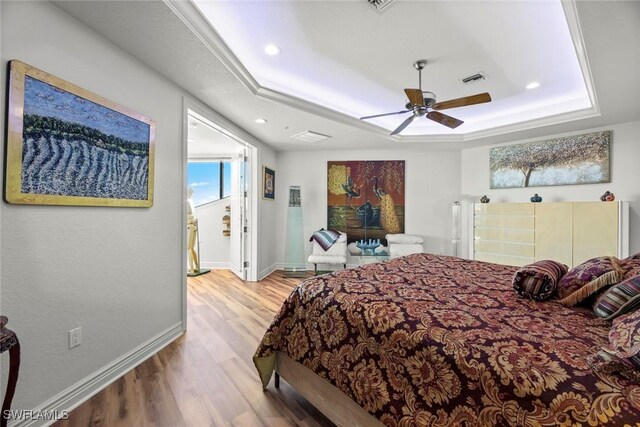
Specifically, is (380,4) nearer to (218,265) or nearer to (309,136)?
(309,136)

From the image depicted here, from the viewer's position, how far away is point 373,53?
7.62 feet

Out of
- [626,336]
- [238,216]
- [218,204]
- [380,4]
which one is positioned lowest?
[626,336]

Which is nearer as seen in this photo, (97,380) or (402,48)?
(97,380)

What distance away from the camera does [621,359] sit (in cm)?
76

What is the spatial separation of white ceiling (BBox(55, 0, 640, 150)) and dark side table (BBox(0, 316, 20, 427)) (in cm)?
174

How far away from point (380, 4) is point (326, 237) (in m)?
3.55

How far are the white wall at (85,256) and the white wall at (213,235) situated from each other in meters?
2.75

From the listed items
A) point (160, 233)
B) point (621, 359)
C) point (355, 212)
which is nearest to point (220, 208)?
point (355, 212)

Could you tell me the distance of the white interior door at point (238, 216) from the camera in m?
4.31

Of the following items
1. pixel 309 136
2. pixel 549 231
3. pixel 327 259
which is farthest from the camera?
pixel 327 259

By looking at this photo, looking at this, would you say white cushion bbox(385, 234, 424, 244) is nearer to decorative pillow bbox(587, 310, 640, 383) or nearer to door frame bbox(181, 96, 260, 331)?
door frame bbox(181, 96, 260, 331)

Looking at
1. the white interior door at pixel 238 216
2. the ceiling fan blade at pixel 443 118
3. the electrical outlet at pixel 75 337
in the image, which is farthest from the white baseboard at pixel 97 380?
the ceiling fan blade at pixel 443 118

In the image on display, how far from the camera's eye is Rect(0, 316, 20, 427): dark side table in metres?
1.00

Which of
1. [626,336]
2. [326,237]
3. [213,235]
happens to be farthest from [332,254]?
[626,336]
